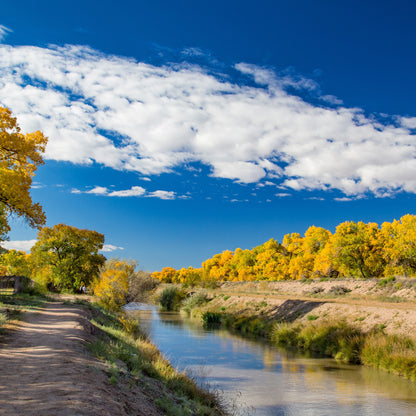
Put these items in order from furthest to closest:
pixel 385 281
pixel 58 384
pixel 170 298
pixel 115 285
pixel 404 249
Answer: pixel 170 298 < pixel 404 249 < pixel 385 281 < pixel 115 285 < pixel 58 384

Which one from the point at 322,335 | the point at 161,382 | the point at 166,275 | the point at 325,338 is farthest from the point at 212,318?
the point at 166,275

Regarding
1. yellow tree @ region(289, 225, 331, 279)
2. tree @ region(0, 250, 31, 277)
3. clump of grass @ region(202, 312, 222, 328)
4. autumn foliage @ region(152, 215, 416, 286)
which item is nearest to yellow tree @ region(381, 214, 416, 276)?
autumn foliage @ region(152, 215, 416, 286)

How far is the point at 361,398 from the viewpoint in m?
14.9

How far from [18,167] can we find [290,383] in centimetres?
1657

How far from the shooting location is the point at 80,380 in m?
8.00

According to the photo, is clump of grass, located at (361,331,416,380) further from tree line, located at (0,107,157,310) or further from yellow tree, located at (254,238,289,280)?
yellow tree, located at (254,238,289,280)

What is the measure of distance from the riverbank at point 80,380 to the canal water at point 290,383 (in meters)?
2.84

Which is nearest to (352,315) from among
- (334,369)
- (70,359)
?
(334,369)

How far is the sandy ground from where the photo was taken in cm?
646

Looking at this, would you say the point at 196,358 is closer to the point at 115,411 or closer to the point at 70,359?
the point at 70,359

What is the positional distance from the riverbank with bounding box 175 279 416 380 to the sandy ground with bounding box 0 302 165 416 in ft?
48.5

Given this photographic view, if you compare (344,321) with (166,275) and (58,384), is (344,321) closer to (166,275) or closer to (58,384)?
(58,384)

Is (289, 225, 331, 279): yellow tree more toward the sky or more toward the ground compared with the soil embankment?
more toward the sky

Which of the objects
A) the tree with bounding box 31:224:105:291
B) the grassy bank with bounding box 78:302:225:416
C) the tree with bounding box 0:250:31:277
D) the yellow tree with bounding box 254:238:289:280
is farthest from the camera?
the yellow tree with bounding box 254:238:289:280
